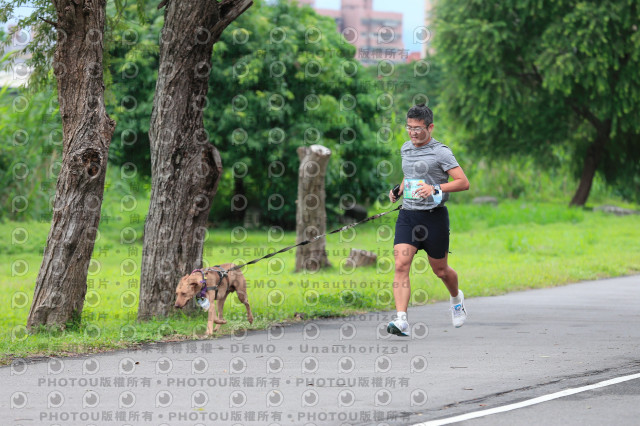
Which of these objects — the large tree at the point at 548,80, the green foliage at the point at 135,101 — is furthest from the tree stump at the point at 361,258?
the large tree at the point at 548,80

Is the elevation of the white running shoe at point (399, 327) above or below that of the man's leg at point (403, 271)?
below

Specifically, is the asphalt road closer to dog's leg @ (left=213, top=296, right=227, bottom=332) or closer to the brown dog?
dog's leg @ (left=213, top=296, right=227, bottom=332)

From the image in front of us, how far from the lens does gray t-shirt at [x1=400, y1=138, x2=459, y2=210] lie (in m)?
9.47

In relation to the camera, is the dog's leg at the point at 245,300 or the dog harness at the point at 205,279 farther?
the dog's leg at the point at 245,300

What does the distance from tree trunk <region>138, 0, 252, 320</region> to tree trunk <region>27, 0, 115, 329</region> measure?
811 mm

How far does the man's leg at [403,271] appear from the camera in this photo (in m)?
9.58

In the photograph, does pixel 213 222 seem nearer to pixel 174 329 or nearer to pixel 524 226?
pixel 524 226

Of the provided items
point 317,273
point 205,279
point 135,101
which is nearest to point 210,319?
point 205,279

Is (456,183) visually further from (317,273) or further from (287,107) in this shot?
(287,107)

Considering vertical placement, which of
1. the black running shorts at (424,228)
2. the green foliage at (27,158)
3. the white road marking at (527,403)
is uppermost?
the green foliage at (27,158)

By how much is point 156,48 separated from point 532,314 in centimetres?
628

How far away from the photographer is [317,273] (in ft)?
→ 62.0

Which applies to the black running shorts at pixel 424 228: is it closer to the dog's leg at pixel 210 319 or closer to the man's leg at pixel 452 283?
the man's leg at pixel 452 283

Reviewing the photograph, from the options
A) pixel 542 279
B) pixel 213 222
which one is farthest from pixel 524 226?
pixel 542 279
